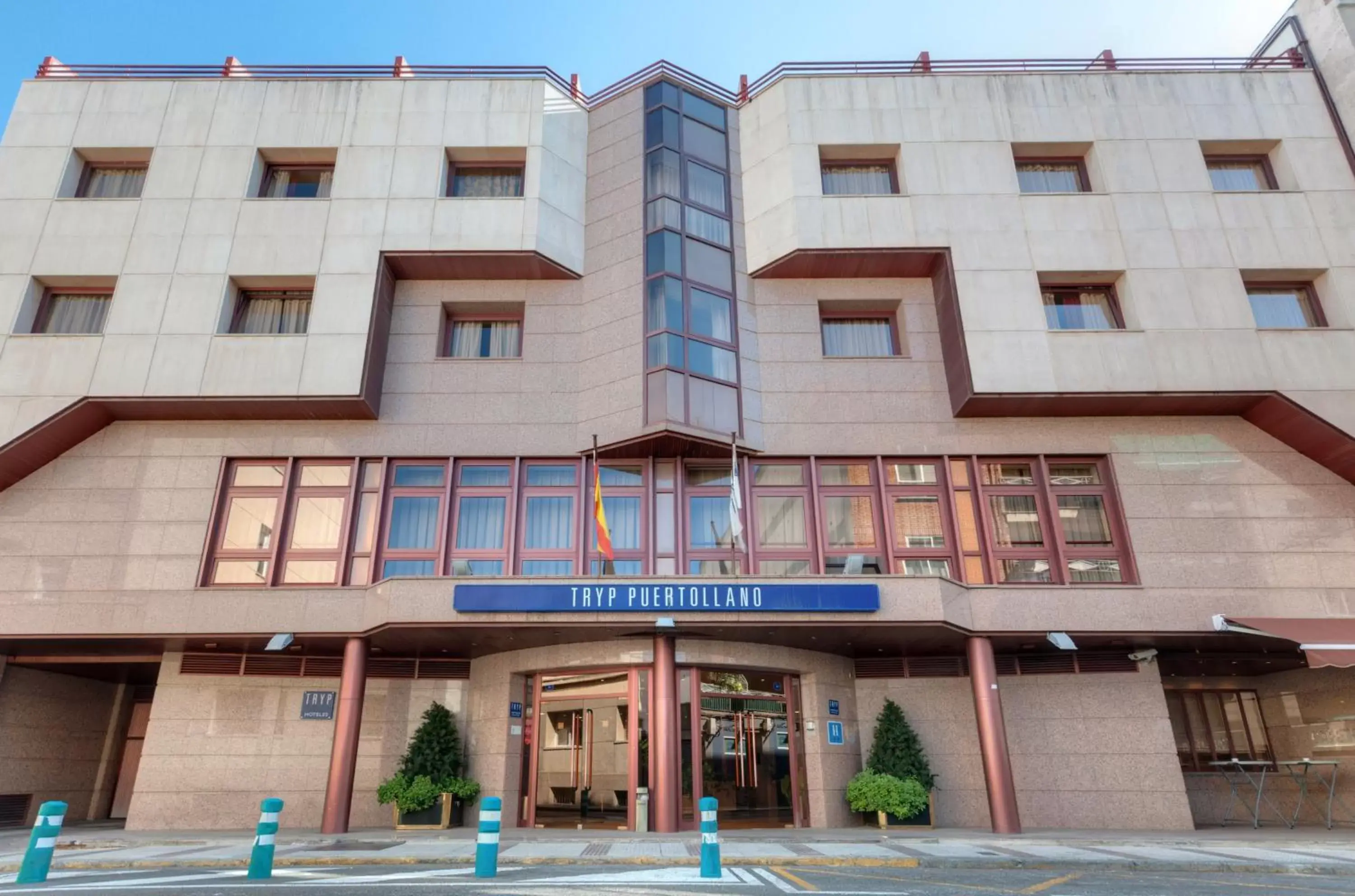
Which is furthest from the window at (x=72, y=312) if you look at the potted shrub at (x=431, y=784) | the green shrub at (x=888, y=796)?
the green shrub at (x=888, y=796)

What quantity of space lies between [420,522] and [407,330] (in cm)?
489

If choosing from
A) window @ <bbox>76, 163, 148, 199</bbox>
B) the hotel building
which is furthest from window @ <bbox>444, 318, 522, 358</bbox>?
window @ <bbox>76, 163, 148, 199</bbox>

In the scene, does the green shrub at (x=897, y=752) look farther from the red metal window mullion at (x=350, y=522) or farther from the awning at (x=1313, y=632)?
the red metal window mullion at (x=350, y=522)

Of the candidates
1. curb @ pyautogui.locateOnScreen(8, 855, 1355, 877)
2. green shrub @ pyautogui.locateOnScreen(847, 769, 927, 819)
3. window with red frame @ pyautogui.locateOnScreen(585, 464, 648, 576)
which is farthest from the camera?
window with red frame @ pyautogui.locateOnScreen(585, 464, 648, 576)

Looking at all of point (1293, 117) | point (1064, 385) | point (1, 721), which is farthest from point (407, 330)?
point (1293, 117)

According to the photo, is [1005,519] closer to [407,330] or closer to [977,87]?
[977,87]

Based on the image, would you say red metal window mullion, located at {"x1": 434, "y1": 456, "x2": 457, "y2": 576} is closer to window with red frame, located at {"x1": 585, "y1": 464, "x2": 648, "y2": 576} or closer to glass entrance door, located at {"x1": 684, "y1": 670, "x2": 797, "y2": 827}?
window with red frame, located at {"x1": 585, "y1": 464, "x2": 648, "y2": 576}

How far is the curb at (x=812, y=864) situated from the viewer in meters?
10.4

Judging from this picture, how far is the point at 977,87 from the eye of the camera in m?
20.8

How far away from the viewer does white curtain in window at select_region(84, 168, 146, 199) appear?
19891mm

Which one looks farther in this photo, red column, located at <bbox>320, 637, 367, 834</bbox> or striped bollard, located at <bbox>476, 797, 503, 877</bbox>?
red column, located at <bbox>320, 637, 367, 834</bbox>

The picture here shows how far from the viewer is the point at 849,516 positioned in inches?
694

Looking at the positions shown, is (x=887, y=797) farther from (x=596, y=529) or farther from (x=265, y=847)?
(x=265, y=847)

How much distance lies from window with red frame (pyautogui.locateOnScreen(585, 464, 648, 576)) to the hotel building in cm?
13
